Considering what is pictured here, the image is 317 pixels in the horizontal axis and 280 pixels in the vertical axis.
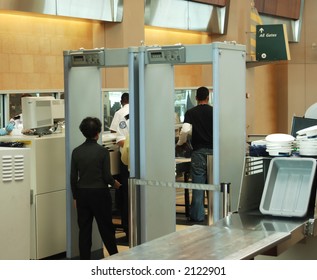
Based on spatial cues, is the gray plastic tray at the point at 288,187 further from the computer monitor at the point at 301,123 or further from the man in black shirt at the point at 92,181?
the man in black shirt at the point at 92,181

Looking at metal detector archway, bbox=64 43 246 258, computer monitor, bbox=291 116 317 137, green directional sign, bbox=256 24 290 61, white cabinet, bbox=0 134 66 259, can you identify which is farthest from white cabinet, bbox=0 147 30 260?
green directional sign, bbox=256 24 290 61

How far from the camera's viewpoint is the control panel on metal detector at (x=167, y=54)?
668cm

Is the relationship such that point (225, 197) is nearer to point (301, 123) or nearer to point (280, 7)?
point (301, 123)

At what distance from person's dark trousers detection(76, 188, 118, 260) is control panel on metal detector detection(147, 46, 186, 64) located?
133cm

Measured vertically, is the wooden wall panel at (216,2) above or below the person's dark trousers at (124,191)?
above

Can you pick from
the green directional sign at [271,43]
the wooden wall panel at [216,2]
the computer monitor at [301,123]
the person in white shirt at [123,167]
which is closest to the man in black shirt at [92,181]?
the person in white shirt at [123,167]

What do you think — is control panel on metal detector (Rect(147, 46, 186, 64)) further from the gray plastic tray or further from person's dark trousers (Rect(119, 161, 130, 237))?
person's dark trousers (Rect(119, 161, 130, 237))

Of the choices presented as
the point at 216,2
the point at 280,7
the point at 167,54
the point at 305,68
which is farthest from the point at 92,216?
the point at 305,68

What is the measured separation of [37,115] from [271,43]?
10045 mm

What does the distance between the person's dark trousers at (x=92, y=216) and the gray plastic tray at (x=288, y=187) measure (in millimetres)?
2240

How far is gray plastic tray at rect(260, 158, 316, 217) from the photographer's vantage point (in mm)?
5148

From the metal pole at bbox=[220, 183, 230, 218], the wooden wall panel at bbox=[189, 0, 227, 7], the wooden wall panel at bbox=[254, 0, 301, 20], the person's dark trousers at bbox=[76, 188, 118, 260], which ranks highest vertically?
the wooden wall panel at bbox=[254, 0, 301, 20]

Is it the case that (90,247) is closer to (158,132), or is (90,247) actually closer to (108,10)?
(158,132)

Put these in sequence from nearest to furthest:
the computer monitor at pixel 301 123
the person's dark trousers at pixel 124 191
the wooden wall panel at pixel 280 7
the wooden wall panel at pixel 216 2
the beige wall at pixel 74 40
A: the computer monitor at pixel 301 123, the person's dark trousers at pixel 124 191, the beige wall at pixel 74 40, the wooden wall panel at pixel 216 2, the wooden wall panel at pixel 280 7
